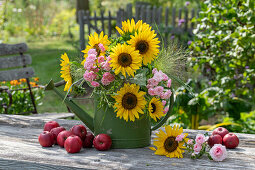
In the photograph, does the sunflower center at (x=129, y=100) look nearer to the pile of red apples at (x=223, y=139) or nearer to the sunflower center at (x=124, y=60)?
the sunflower center at (x=124, y=60)

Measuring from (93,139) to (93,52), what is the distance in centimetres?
44

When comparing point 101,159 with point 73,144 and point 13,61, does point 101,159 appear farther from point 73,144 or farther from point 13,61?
point 13,61

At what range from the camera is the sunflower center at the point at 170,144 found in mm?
1582

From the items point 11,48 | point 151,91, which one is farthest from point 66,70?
point 11,48

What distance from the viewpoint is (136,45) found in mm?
1533

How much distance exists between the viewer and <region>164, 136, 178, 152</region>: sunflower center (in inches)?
62.3

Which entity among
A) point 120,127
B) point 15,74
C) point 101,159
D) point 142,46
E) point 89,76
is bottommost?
point 101,159

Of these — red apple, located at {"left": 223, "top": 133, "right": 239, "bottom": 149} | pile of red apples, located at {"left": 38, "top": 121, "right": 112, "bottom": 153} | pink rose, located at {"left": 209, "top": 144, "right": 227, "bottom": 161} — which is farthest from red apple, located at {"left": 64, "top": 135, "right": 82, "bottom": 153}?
red apple, located at {"left": 223, "top": 133, "right": 239, "bottom": 149}

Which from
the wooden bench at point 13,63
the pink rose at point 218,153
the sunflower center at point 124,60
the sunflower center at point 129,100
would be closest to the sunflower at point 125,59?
the sunflower center at point 124,60

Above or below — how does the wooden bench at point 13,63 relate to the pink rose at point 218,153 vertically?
→ above

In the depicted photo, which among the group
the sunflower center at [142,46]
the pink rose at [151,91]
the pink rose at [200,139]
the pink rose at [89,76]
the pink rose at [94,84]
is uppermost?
the sunflower center at [142,46]

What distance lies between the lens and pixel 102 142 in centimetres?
164

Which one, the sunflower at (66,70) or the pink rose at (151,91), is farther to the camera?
the sunflower at (66,70)

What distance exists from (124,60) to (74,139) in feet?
1.43
